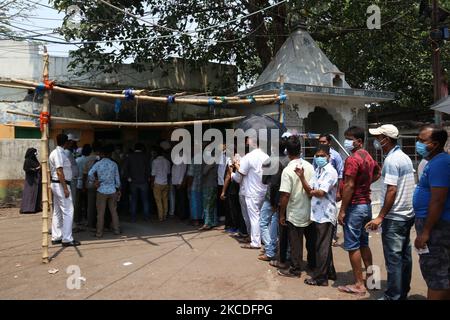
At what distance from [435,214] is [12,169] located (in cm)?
1153

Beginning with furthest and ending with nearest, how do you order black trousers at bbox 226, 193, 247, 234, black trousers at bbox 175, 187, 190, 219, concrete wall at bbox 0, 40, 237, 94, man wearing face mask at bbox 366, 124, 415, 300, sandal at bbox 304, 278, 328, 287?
1. concrete wall at bbox 0, 40, 237, 94
2. black trousers at bbox 175, 187, 190, 219
3. black trousers at bbox 226, 193, 247, 234
4. sandal at bbox 304, 278, 328, 287
5. man wearing face mask at bbox 366, 124, 415, 300

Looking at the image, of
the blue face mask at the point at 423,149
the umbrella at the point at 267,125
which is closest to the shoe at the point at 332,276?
the blue face mask at the point at 423,149

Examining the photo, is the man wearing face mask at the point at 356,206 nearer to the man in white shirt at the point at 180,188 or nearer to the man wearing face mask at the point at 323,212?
the man wearing face mask at the point at 323,212

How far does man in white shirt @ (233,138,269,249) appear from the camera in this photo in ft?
20.5

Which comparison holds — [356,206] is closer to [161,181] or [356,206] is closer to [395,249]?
[395,249]

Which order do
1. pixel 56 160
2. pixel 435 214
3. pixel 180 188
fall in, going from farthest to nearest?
pixel 180 188, pixel 56 160, pixel 435 214

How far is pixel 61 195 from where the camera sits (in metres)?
6.37

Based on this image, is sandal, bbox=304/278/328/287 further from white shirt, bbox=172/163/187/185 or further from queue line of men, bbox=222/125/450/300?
white shirt, bbox=172/163/187/185

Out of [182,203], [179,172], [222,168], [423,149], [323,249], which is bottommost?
[323,249]

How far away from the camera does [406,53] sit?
43.7 ft

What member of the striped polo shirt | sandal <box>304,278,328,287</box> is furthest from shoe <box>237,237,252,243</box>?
the striped polo shirt

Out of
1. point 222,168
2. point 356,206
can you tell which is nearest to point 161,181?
point 222,168

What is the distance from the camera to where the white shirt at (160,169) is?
8.71 m

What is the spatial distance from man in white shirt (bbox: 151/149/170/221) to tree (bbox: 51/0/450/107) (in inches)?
126
